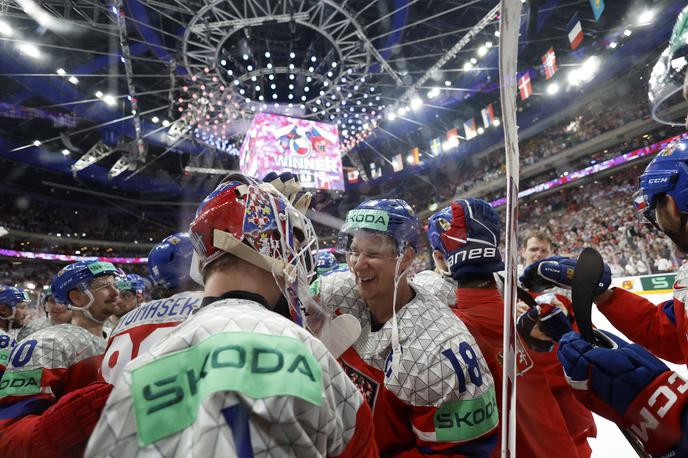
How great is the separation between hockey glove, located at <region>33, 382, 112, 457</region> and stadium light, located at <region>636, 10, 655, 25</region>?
59.4 ft

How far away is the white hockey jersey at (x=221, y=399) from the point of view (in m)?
0.68

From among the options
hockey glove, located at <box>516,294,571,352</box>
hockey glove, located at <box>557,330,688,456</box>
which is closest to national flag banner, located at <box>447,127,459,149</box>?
hockey glove, located at <box>516,294,571,352</box>

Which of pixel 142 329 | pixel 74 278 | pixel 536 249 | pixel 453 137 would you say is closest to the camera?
pixel 142 329

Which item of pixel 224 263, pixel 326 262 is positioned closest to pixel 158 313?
pixel 224 263

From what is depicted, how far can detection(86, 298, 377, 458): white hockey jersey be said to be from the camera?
676mm

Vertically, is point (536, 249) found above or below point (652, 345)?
above

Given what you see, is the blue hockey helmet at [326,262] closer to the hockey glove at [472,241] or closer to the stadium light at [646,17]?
the hockey glove at [472,241]

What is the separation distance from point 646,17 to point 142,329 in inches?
705

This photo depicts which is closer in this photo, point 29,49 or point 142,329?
point 142,329

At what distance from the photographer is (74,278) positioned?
3.33m

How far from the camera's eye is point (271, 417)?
0.71 metres

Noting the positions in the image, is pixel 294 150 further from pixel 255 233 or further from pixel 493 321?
pixel 255 233

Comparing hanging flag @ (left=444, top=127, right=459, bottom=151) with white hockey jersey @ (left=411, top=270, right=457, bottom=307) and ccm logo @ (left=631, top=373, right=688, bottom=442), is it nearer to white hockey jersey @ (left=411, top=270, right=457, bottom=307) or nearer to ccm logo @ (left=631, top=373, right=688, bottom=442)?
white hockey jersey @ (left=411, top=270, right=457, bottom=307)

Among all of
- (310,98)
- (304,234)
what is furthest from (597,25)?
(304,234)
